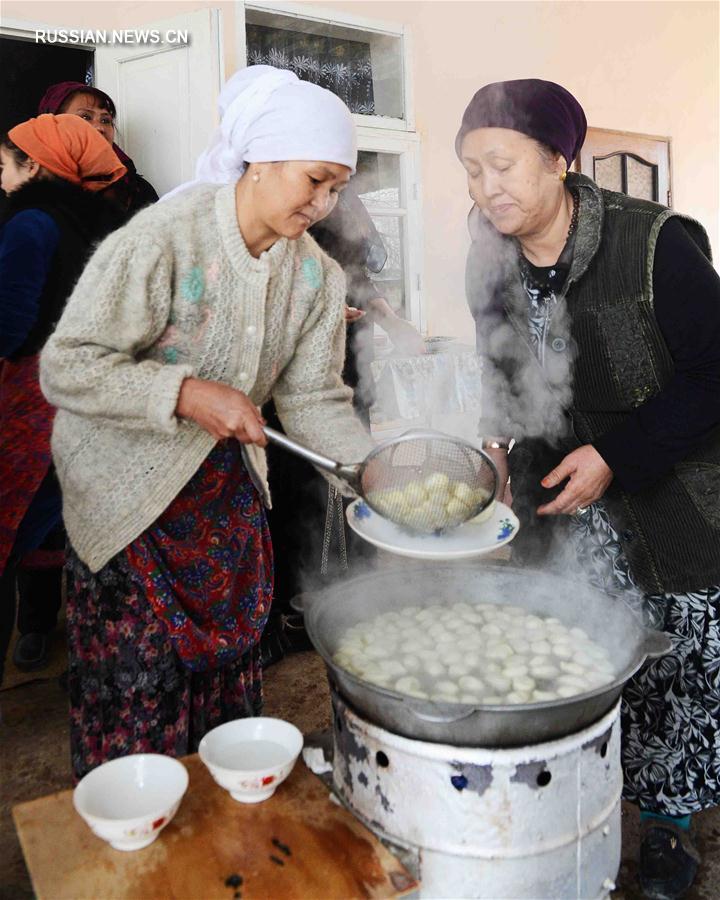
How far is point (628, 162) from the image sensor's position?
710 cm

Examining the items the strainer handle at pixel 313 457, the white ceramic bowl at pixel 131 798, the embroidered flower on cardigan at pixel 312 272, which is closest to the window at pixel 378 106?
the embroidered flower on cardigan at pixel 312 272

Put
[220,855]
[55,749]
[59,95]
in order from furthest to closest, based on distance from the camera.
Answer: [59,95] → [55,749] → [220,855]

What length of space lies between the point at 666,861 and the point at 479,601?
0.86 m

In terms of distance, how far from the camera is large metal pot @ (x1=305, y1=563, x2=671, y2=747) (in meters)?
1.37

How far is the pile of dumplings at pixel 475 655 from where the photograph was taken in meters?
1.70

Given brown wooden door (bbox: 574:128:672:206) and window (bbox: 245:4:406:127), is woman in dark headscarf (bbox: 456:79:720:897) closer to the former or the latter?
window (bbox: 245:4:406:127)

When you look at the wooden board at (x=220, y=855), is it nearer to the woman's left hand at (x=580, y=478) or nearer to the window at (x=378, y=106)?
the woman's left hand at (x=580, y=478)

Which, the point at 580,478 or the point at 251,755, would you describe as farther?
the point at 580,478

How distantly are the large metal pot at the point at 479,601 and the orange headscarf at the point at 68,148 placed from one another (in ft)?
6.06

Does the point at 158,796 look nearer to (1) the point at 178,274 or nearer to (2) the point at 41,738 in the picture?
(1) the point at 178,274

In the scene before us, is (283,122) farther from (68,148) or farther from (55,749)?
(55,749)

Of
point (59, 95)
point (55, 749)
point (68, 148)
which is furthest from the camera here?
point (59, 95)

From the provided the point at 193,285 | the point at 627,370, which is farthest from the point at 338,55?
the point at 193,285

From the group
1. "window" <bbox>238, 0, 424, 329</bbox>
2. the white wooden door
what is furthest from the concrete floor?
"window" <bbox>238, 0, 424, 329</bbox>
